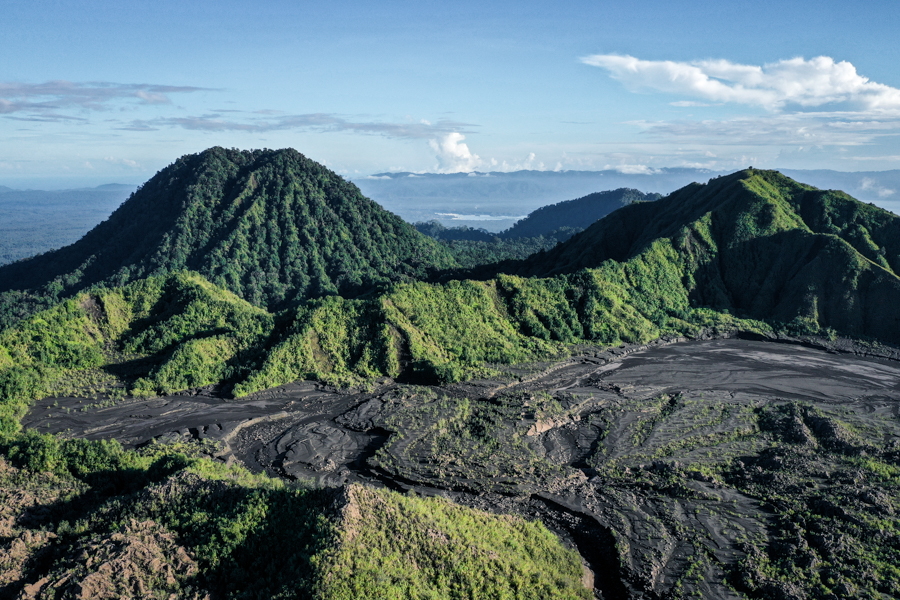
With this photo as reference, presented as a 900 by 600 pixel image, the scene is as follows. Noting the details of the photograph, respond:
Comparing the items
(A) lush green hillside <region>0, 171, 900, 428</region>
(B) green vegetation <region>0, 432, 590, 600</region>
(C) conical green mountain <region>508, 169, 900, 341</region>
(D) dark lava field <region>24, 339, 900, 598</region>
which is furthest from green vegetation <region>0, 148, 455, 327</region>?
(B) green vegetation <region>0, 432, 590, 600</region>

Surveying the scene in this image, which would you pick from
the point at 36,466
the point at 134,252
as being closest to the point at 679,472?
the point at 36,466

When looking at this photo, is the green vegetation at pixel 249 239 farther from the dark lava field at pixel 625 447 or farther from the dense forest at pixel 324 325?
the dark lava field at pixel 625 447

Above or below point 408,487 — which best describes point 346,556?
above

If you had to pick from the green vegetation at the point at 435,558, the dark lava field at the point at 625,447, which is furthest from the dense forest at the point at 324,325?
the dark lava field at the point at 625,447

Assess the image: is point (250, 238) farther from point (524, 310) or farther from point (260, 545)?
point (260, 545)

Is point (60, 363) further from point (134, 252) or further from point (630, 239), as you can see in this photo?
point (630, 239)

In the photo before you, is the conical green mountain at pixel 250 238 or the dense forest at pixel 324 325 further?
the conical green mountain at pixel 250 238
